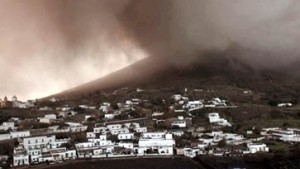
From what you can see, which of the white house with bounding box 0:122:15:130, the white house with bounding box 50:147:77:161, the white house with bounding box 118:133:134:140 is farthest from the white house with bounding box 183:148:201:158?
the white house with bounding box 0:122:15:130

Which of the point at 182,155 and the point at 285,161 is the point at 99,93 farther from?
the point at 285,161

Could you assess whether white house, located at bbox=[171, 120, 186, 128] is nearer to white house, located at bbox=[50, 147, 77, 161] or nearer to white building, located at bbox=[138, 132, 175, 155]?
white building, located at bbox=[138, 132, 175, 155]

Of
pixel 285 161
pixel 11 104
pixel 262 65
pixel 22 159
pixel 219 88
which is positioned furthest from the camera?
pixel 262 65

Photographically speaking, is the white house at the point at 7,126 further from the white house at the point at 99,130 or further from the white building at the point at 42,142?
the white house at the point at 99,130

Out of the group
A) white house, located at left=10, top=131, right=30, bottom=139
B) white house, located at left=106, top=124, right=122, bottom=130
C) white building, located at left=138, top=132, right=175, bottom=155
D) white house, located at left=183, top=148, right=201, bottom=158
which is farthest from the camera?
white house, located at left=106, top=124, right=122, bottom=130

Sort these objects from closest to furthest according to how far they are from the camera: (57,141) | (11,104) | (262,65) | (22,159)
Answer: (22,159) < (57,141) < (11,104) < (262,65)

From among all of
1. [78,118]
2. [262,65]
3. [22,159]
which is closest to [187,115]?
[78,118]

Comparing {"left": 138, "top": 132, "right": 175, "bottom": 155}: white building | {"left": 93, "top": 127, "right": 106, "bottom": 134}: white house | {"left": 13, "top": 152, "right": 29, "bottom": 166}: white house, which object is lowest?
{"left": 13, "top": 152, "right": 29, "bottom": 166}: white house
